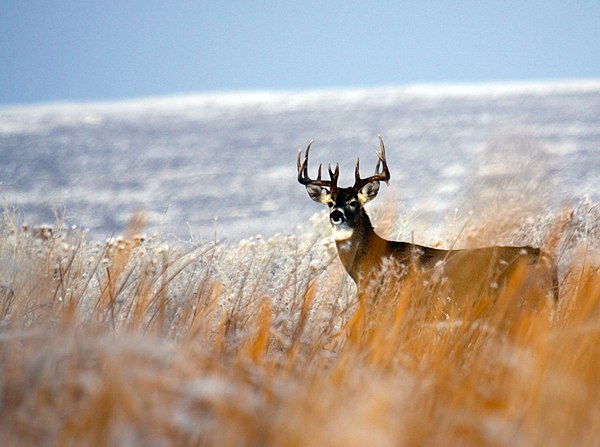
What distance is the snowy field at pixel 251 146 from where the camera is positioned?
18.0 m

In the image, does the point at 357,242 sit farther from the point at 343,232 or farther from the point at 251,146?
the point at 251,146

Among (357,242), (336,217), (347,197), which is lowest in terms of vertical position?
(357,242)

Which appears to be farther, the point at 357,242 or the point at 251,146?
the point at 251,146

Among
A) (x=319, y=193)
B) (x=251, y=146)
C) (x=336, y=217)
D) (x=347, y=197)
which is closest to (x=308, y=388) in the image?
(x=336, y=217)

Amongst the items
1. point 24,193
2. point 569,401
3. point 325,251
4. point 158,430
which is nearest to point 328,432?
point 158,430

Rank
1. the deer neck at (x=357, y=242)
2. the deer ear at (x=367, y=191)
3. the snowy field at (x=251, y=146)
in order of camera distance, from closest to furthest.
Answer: the deer neck at (x=357, y=242), the deer ear at (x=367, y=191), the snowy field at (x=251, y=146)

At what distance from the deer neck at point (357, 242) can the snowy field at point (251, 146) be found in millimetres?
6386

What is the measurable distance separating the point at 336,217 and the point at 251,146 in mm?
19776

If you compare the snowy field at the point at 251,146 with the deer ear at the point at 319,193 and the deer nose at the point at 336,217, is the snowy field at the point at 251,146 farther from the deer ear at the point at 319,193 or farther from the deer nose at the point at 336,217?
the deer nose at the point at 336,217

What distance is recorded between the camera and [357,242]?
6.11 meters

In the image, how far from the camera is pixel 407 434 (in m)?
1.85

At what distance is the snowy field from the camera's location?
18.0 m

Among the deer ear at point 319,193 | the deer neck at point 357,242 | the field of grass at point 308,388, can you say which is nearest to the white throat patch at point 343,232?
the deer neck at point 357,242

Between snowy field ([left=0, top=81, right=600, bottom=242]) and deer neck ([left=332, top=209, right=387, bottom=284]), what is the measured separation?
20.9 feet
